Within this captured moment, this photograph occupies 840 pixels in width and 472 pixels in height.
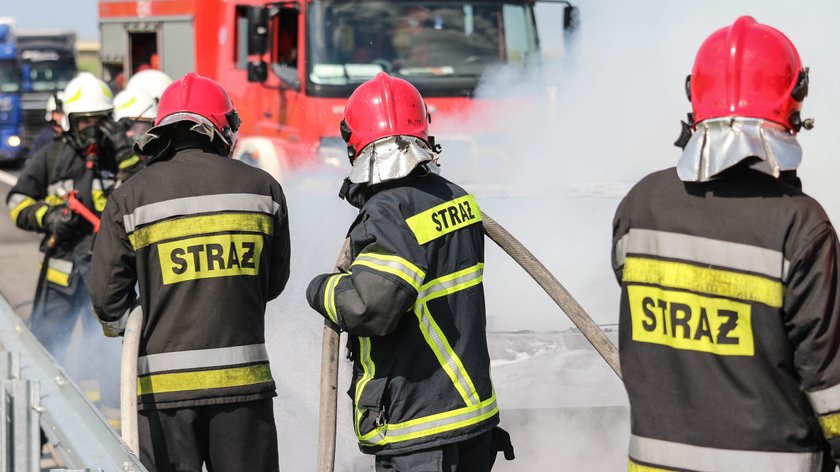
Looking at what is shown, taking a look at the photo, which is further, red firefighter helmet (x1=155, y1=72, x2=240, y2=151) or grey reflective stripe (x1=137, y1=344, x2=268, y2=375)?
red firefighter helmet (x1=155, y1=72, x2=240, y2=151)

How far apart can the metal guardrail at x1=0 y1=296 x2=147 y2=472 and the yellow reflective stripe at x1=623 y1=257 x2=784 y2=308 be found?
121cm

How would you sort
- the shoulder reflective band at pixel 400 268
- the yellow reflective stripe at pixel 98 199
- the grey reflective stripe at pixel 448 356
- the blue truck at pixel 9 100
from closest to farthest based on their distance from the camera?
the shoulder reflective band at pixel 400 268, the grey reflective stripe at pixel 448 356, the yellow reflective stripe at pixel 98 199, the blue truck at pixel 9 100

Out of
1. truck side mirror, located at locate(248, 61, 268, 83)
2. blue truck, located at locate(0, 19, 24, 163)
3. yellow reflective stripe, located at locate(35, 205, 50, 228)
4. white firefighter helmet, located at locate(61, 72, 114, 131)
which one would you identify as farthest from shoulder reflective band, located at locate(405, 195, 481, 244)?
blue truck, located at locate(0, 19, 24, 163)

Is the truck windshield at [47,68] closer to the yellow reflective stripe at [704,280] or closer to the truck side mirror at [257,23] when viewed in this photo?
the truck side mirror at [257,23]

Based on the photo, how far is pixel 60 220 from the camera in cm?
609

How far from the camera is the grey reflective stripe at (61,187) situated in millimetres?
6246

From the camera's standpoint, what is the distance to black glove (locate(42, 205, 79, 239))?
609 cm

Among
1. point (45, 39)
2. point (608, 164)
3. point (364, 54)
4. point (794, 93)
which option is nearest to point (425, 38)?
point (364, 54)

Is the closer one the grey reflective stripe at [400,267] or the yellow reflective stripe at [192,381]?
the grey reflective stripe at [400,267]

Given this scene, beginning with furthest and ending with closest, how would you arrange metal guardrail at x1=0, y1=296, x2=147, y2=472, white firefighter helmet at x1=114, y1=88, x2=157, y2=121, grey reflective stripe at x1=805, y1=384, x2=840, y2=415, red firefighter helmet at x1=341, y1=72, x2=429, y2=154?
white firefighter helmet at x1=114, y1=88, x2=157, y2=121 → red firefighter helmet at x1=341, y1=72, x2=429, y2=154 → metal guardrail at x1=0, y1=296, x2=147, y2=472 → grey reflective stripe at x1=805, y1=384, x2=840, y2=415

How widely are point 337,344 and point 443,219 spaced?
49 centimetres

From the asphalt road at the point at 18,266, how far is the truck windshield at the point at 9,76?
7.32m

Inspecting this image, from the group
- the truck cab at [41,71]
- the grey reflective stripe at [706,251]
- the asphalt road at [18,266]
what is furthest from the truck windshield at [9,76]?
the grey reflective stripe at [706,251]

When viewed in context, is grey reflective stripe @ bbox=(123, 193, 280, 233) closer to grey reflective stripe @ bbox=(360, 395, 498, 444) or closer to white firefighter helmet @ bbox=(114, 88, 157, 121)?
grey reflective stripe @ bbox=(360, 395, 498, 444)
